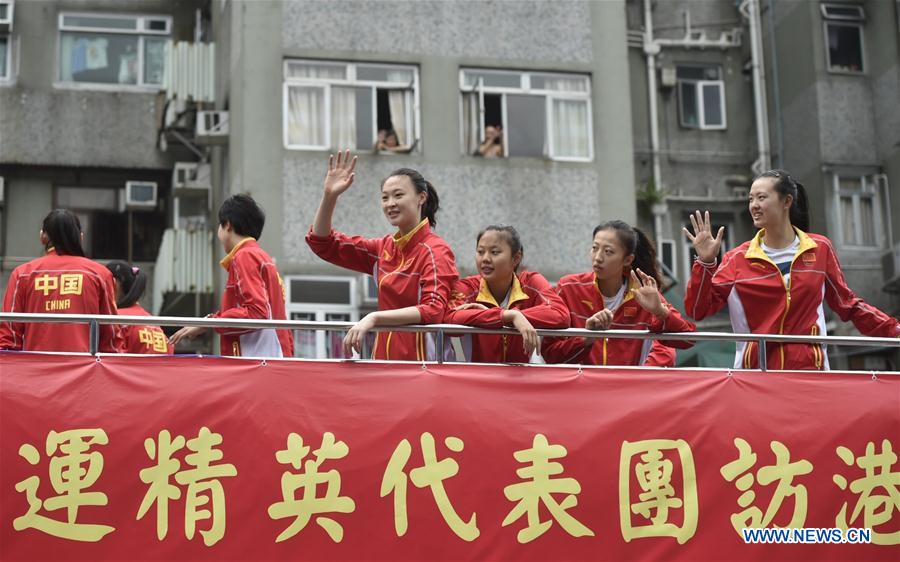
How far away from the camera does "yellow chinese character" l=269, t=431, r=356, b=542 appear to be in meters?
5.68

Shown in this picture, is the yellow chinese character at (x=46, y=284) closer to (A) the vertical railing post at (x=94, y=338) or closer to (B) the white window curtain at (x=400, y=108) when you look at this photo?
(A) the vertical railing post at (x=94, y=338)

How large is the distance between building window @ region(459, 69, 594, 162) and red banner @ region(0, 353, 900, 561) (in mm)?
9529

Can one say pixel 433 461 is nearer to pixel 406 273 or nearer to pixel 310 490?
pixel 310 490

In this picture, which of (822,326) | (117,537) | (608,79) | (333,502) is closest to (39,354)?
(117,537)

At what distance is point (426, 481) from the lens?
585 cm

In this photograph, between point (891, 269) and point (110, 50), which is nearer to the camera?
point (891, 269)

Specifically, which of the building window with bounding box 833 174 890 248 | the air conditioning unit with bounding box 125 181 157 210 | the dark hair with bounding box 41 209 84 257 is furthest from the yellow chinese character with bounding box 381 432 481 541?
the building window with bounding box 833 174 890 248

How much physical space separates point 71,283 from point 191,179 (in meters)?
10.8

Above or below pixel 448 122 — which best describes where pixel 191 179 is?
below

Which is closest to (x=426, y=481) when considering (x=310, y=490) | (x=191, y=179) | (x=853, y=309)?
(x=310, y=490)

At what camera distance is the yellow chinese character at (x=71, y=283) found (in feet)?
20.9

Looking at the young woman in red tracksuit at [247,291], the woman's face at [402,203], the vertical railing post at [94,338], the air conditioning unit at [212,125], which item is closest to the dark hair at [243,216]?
the young woman in red tracksuit at [247,291]

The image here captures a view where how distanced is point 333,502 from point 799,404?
234cm

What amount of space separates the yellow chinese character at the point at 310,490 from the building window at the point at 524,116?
10033 mm
